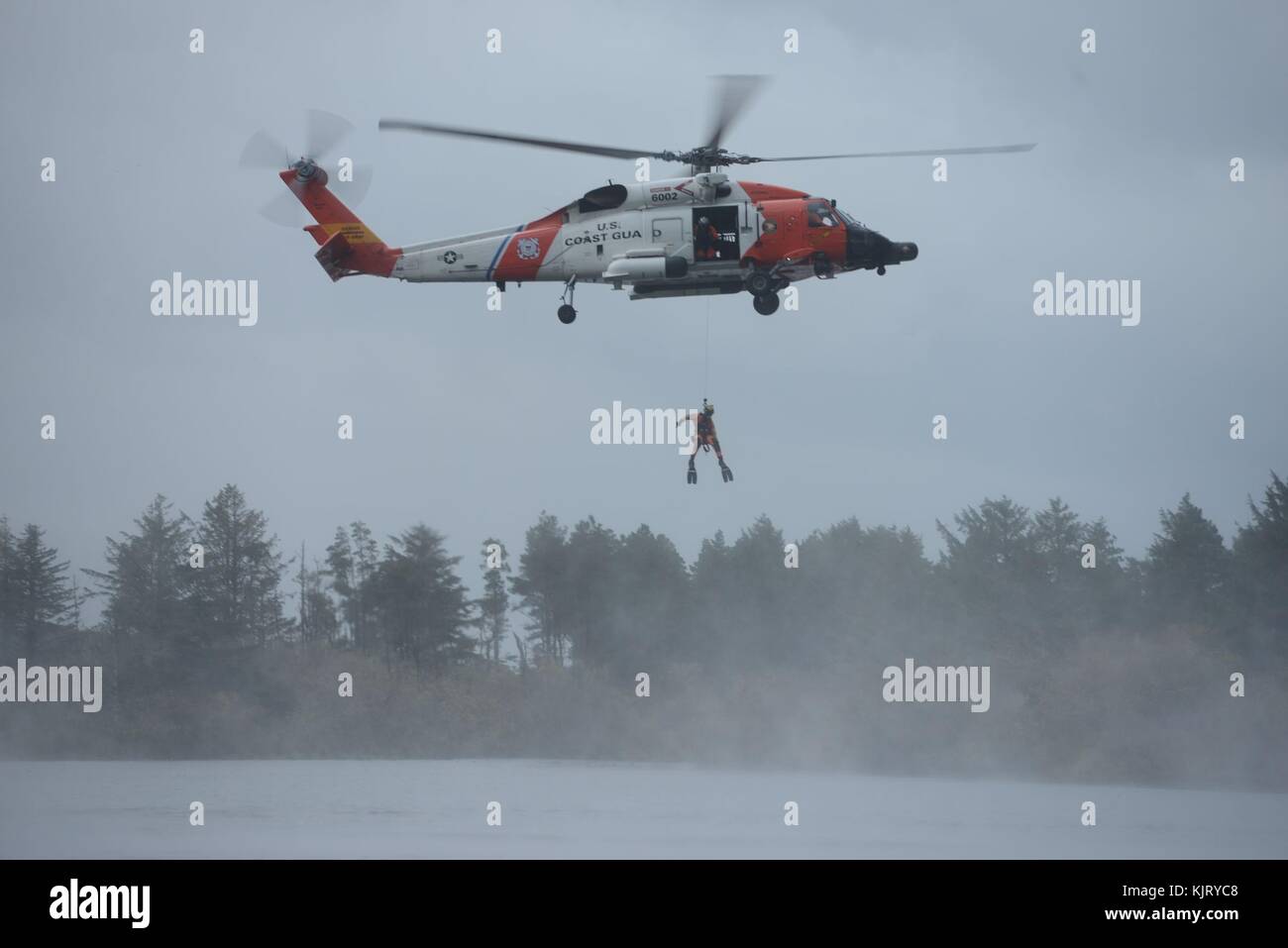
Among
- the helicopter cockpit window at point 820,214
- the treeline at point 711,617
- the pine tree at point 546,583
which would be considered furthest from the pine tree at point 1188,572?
the helicopter cockpit window at point 820,214

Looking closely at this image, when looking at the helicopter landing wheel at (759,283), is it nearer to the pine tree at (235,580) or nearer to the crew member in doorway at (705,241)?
the crew member in doorway at (705,241)

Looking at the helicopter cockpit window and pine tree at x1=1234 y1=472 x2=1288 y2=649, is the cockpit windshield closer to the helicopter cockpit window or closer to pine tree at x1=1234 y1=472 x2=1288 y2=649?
the helicopter cockpit window

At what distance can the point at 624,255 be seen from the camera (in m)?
28.5

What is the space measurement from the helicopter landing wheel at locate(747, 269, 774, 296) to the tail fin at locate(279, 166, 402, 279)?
5.80m

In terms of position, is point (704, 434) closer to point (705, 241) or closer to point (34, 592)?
point (705, 241)

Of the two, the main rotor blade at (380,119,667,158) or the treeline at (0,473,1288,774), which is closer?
the main rotor blade at (380,119,667,158)

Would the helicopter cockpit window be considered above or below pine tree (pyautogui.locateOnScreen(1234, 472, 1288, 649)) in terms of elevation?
above

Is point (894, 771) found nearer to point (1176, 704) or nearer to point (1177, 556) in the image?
point (1176, 704)

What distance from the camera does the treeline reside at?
5003 cm

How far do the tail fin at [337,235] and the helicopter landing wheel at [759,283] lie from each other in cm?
580

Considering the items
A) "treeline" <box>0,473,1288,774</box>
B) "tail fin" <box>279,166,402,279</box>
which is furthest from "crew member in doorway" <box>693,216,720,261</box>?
"treeline" <box>0,473,1288,774</box>

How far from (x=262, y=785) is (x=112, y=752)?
8.12 meters
